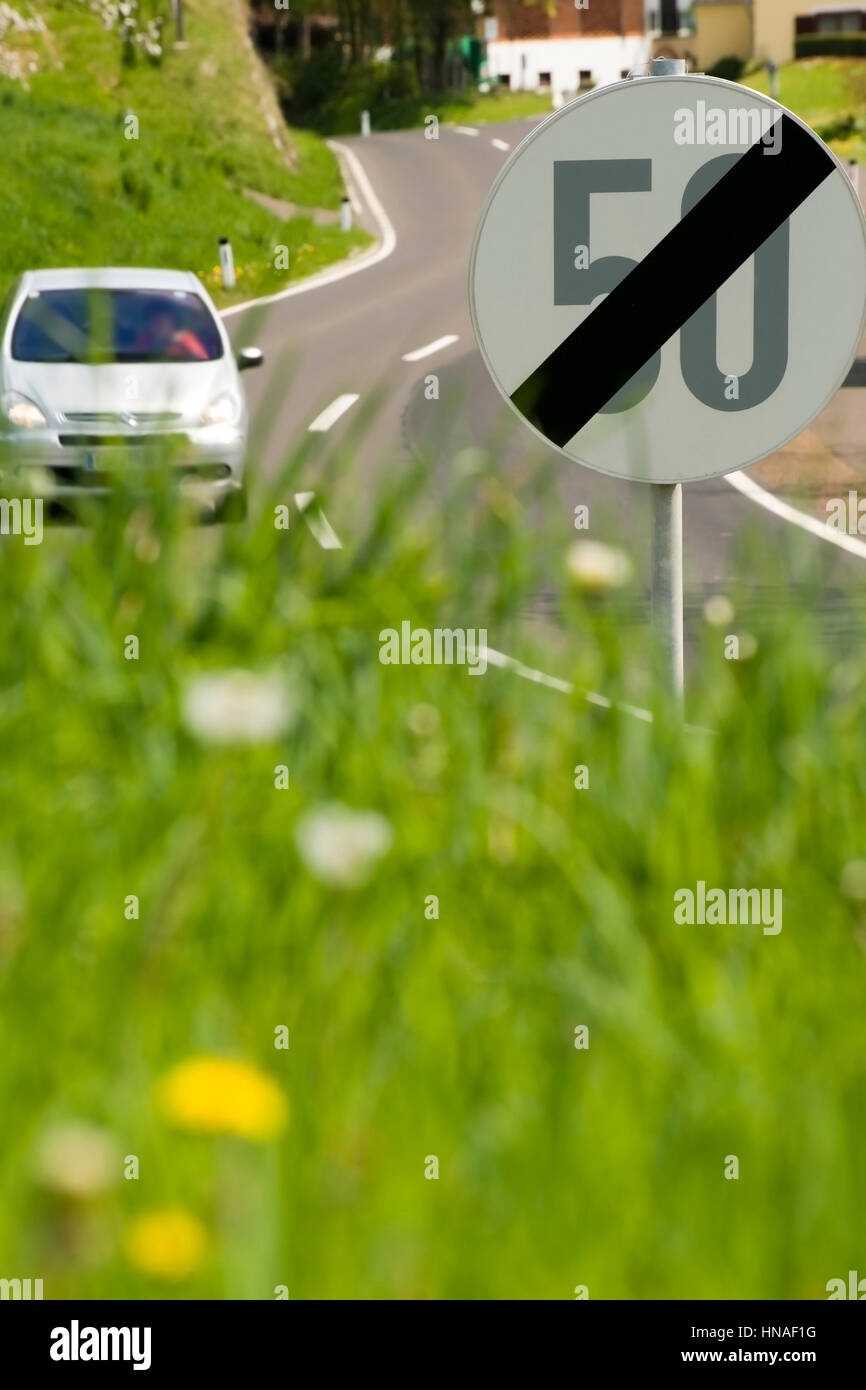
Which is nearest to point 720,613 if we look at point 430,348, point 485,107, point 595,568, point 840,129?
point 595,568

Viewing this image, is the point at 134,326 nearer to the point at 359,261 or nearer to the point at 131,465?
the point at 131,465

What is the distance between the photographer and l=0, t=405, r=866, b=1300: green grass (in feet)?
7.66

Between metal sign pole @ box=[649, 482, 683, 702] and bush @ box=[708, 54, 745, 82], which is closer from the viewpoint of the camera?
metal sign pole @ box=[649, 482, 683, 702]

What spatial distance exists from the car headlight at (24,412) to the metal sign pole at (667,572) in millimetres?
7850

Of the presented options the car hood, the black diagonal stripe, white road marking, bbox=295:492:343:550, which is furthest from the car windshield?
the black diagonal stripe

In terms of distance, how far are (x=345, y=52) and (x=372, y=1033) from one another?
61.0 meters

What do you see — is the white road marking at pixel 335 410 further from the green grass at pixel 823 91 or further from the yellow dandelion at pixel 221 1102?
the green grass at pixel 823 91

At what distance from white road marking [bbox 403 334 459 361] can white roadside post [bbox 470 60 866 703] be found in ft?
65.6

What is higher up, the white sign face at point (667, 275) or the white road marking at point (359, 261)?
the white road marking at point (359, 261)

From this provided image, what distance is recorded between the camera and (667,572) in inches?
159

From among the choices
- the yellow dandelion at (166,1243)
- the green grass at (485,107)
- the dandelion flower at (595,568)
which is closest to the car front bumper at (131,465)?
the dandelion flower at (595,568)

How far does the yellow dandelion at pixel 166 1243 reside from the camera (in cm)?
217

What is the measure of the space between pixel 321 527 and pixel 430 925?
1.69 metres

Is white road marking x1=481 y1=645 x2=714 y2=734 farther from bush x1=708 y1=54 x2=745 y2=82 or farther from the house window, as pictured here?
the house window
